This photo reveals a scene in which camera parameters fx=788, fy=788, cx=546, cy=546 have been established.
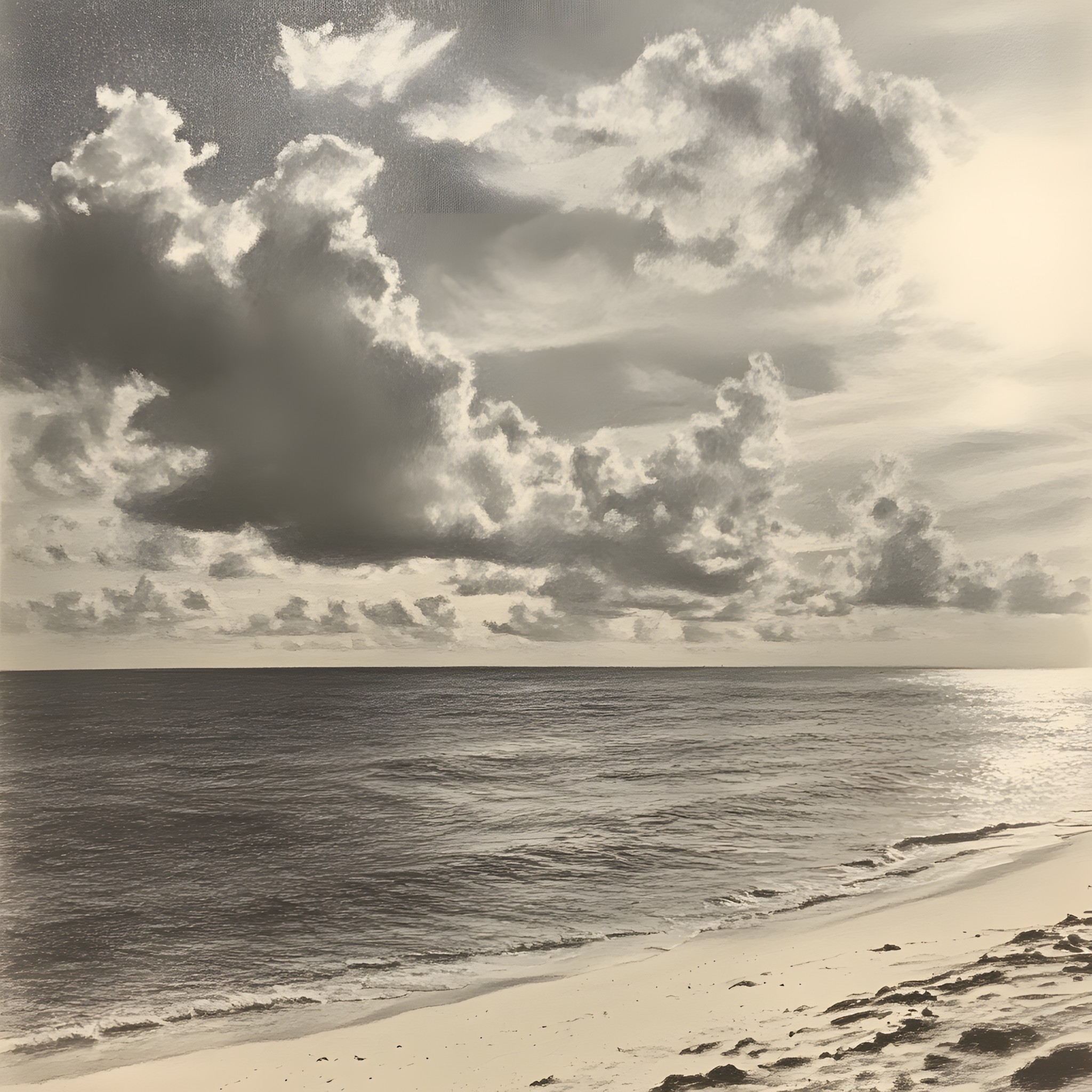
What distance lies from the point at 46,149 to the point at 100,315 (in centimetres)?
77

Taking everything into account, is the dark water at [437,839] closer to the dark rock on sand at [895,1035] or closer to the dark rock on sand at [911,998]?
the dark rock on sand at [911,998]

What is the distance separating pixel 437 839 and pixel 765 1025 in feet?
9.59

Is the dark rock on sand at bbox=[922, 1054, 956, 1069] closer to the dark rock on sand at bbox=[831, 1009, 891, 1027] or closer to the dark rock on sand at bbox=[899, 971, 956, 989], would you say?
the dark rock on sand at bbox=[831, 1009, 891, 1027]

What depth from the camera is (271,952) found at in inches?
140

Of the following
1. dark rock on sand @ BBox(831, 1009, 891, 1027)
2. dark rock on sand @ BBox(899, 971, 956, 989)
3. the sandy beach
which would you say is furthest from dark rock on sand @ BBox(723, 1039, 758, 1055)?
dark rock on sand @ BBox(899, 971, 956, 989)

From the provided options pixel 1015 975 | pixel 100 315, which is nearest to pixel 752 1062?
pixel 1015 975

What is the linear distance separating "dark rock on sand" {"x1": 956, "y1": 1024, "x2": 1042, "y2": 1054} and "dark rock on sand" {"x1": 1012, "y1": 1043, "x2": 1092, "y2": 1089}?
5 cm

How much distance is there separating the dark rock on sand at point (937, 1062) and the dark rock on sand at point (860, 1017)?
0.76 ft

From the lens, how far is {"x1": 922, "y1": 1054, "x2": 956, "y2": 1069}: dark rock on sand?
2348mm

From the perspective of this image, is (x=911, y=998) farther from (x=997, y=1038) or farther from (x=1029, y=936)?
(x=1029, y=936)

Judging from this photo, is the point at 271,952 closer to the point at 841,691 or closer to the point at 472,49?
the point at 472,49

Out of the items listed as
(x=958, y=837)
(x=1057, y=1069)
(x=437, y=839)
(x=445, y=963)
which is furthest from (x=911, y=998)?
(x=437, y=839)

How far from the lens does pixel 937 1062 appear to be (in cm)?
236

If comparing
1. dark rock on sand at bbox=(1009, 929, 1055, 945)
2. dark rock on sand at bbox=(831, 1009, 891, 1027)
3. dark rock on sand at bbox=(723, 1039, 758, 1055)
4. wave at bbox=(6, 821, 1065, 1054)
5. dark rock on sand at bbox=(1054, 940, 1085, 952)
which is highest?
dark rock on sand at bbox=(1054, 940, 1085, 952)
